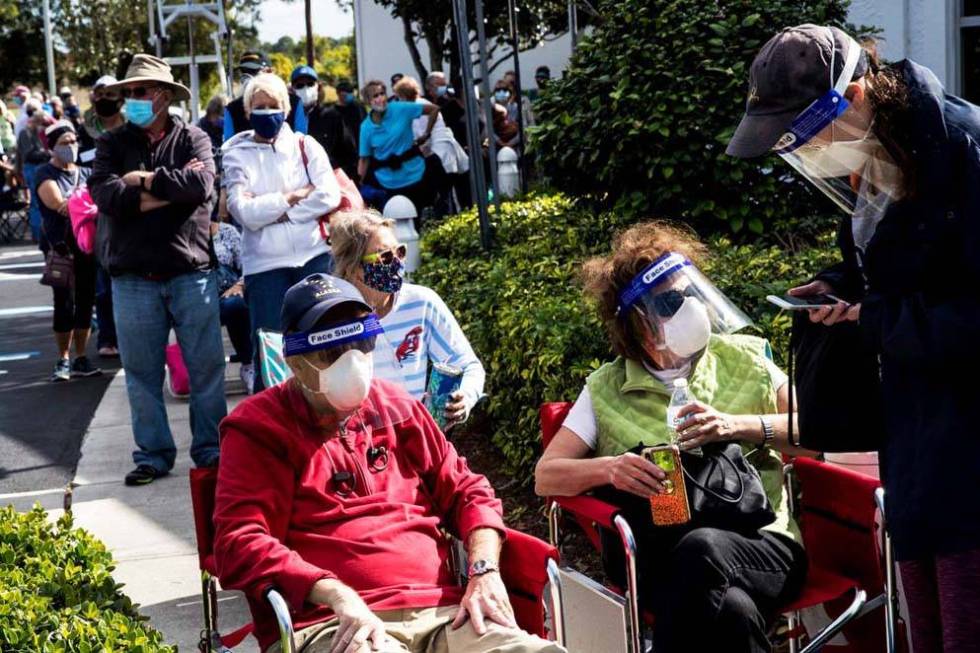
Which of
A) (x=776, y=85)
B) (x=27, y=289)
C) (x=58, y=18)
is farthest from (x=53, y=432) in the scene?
(x=58, y=18)

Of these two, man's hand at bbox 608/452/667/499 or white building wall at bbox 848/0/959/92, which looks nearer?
man's hand at bbox 608/452/667/499

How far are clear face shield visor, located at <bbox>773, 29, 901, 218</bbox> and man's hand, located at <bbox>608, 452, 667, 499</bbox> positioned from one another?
105cm

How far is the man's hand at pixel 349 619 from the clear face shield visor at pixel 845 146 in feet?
4.76

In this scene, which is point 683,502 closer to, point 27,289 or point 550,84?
point 550,84

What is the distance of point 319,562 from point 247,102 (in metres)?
3.97

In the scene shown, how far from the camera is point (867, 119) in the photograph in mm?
2855

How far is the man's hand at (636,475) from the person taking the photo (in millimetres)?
3693

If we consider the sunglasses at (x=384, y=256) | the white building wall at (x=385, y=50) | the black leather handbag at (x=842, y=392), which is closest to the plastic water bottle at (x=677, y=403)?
the black leather handbag at (x=842, y=392)

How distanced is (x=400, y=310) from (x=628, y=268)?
44.2 inches

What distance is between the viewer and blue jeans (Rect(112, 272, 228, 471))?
6.93 m

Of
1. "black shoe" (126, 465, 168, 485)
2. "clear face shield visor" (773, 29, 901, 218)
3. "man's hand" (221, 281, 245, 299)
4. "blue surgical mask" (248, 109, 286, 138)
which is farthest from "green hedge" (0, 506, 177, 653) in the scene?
"man's hand" (221, 281, 245, 299)

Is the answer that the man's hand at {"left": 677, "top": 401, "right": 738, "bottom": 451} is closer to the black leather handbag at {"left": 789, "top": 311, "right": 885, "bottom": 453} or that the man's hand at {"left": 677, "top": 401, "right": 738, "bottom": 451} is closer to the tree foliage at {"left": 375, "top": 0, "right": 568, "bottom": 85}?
the black leather handbag at {"left": 789, "top": 311, "right": 885, "bottom": 453}

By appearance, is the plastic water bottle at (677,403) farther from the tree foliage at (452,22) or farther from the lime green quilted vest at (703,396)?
the tree foliage at (452,22)

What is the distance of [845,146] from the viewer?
2.87 m
